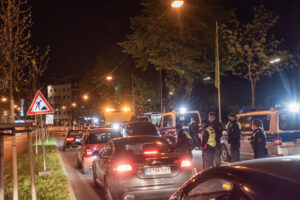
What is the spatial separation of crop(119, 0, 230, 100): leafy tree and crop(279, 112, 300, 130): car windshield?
1386 centimetres

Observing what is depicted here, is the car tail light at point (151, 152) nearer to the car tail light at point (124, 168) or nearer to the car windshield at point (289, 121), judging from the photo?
the car tail light at point (124, 168)

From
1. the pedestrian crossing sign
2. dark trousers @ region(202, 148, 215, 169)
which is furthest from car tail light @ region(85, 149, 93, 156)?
dark trousers @ region(202, 148, 215, 169)

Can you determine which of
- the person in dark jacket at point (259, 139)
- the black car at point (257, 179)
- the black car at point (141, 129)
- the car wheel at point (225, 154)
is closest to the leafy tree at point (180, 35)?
the black car at point (141, 129)

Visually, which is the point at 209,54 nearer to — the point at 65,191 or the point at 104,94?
the point at 65,191

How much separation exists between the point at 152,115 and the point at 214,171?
33148 mm

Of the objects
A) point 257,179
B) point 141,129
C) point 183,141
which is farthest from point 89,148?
point 257,179

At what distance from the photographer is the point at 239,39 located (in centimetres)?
2833

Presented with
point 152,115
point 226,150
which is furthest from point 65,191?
point 152,115

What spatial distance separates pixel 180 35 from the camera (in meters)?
24.5

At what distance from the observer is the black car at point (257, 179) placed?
2.13 m

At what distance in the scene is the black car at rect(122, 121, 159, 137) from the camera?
18.8 meters

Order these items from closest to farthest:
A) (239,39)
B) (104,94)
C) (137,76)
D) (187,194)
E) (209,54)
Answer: (187,194) < (209,54) < (239,39) < (137,76) < (104,94)

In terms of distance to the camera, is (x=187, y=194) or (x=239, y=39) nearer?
(x=187, y=194)

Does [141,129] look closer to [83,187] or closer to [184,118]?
[184,118]
